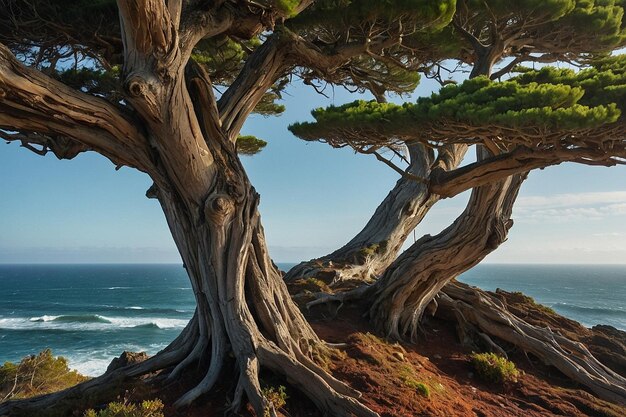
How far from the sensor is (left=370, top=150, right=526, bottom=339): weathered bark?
21.3 feet

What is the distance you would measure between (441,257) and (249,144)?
416cm

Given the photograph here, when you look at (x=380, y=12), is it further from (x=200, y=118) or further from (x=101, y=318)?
(x=101, y=318)

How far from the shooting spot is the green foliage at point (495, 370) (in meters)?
5.77

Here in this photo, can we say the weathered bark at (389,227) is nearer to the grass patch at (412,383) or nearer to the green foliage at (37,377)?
the grass patch at (412,383)

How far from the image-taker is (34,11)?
4.84 m

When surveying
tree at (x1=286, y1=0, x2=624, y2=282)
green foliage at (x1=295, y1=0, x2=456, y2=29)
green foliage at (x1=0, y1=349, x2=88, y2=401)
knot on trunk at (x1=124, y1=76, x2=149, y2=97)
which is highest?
tree at (x1=286, y1=0, x2=624, y2=282)

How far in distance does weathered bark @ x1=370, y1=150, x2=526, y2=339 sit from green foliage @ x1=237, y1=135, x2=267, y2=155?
3510mm

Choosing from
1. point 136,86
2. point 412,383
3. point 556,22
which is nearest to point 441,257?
point 412,383

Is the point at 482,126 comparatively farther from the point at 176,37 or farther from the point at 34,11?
the point at 34,11

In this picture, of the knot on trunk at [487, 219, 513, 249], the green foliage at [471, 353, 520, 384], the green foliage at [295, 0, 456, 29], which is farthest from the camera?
the knot on trunk at [487, 219, 513, 249]

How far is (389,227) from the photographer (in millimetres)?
9828

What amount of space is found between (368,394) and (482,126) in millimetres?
2881

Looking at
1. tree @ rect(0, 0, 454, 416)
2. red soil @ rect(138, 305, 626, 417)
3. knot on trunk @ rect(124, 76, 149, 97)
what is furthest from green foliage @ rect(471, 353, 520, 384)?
knot on trunk @ rect(124, 76, 149, 97)

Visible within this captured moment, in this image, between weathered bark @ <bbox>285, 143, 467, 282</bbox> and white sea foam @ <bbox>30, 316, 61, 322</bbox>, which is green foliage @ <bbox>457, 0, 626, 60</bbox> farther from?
white sea foam @ <bbox>30, 316, 61, 322</bbox>
